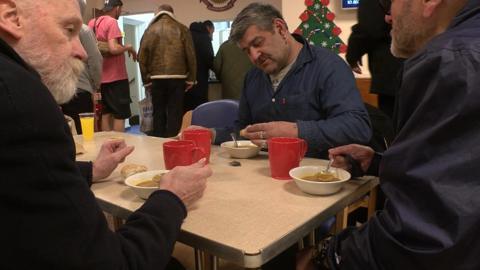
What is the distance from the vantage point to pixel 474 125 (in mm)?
684

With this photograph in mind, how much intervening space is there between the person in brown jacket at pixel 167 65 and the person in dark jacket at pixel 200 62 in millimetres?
301

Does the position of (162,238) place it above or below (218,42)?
below

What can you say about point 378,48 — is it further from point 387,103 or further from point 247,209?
point 247,209

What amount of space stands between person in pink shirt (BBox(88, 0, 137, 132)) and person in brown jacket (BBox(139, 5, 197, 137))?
250mm

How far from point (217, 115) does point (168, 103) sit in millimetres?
2275

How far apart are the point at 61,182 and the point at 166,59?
3.65 meters

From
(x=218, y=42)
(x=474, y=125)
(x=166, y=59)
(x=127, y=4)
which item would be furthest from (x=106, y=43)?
(x=474, y=125)

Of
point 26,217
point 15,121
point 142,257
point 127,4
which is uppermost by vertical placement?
point 127,4

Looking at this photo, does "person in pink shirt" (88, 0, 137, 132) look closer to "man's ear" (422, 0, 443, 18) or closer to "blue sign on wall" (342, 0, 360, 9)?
"blue sign on wall" (342, 0, 360, 9)

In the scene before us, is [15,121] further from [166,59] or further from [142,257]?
[166,59]

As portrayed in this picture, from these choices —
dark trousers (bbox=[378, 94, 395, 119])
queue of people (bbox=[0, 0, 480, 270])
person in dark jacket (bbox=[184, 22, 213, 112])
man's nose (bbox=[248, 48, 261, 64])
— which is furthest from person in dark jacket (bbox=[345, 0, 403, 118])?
person in dark jacket (bbox=[184, 22, 213, 112])

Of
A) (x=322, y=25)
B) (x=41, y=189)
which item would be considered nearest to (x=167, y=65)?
(x=322, y=25)

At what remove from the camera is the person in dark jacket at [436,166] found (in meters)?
0.69

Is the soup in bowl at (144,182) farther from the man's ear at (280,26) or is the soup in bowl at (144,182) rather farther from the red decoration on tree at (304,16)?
the red decoration on tree at (304,16)
